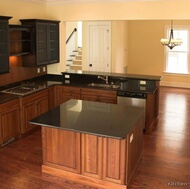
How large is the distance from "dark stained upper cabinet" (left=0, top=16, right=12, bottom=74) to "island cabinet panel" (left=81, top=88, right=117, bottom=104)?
1.79 m

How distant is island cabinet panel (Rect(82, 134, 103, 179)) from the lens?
3742mm

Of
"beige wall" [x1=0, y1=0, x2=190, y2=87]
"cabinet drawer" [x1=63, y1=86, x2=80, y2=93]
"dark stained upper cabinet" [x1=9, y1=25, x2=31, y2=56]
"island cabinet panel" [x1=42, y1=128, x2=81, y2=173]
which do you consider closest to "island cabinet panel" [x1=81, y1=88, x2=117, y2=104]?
"cabinet drawer" [x1=63, y1=86, x2=80, y2=93]

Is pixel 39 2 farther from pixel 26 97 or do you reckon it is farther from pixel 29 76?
pixel 26 97

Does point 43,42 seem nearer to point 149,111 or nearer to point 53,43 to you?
point 53,43

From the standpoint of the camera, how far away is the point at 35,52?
616 cm

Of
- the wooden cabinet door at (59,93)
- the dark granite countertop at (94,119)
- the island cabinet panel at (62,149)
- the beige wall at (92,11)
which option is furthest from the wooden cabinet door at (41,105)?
the island cabinet panel at (62,149)

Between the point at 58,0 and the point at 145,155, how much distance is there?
4.13 metres

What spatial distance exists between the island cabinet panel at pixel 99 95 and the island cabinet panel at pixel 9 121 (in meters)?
1.59

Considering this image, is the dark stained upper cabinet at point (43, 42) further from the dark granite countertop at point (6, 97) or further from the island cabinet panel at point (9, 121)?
the island cabinet panel at point (9, 121)

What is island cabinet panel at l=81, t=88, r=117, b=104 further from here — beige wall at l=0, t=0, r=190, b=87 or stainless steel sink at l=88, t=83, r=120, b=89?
beige wall at l=0, t=0, r=190, b=87

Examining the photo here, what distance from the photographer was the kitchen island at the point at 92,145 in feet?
Result: 11.8

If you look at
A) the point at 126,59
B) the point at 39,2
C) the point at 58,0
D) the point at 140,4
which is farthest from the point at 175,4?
the point at 126,59

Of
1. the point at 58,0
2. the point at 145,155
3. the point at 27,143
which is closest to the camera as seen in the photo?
the point at 145,155

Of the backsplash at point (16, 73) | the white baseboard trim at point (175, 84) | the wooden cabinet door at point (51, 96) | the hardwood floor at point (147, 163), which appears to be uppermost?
the backsplash at point (16, 73)
